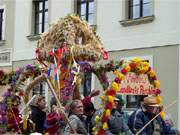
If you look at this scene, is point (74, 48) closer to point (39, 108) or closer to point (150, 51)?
point (39, 108)

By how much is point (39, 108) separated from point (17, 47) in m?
12.6

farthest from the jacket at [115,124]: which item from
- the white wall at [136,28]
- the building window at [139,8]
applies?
the building window at [139,8]

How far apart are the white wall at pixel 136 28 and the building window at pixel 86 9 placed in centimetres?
65

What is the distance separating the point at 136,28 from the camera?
17141 mm

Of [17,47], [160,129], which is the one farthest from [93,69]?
[17,47]

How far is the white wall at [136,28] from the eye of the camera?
16125 mm

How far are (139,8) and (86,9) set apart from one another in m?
2.70

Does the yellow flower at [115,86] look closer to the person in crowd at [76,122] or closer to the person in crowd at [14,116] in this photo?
the person in crowd at [76,122]

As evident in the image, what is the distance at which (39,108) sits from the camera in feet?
31.7

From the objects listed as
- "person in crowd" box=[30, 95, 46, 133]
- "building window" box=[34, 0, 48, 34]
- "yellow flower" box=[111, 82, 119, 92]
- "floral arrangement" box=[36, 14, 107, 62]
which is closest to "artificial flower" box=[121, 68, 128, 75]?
"yellow flower" box=[111, 82, 119, 92]

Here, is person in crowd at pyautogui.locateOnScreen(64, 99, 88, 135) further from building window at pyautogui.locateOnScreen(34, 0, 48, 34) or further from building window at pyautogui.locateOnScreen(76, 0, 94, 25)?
building window at pyautogui.locateOnScreen(34, 0, 48, 34)

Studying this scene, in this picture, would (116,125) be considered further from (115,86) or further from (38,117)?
(38,117)

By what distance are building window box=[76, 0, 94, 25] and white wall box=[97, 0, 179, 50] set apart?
0.65 meters

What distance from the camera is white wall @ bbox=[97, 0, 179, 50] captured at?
1612 centimetres
